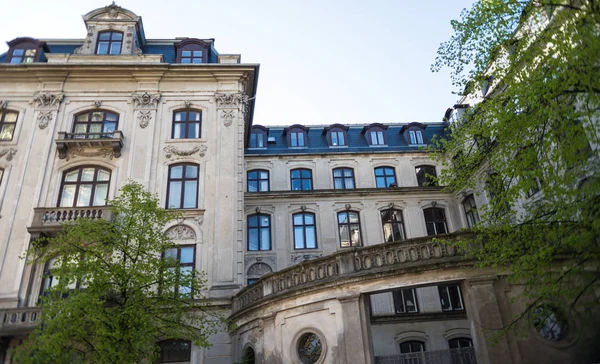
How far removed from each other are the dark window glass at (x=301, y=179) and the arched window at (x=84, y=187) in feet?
40.8

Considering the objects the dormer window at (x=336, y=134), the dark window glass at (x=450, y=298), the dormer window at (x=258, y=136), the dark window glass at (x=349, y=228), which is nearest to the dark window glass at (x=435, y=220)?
the dark window glass at (x=450, y=298)

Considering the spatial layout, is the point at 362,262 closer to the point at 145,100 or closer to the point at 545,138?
the point at 545,138

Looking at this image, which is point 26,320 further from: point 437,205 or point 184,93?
point 437,205

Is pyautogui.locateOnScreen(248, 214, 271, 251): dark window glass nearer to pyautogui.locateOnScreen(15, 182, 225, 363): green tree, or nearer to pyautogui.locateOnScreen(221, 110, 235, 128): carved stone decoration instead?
pyautogui.locateOnScreen(221, 110, 235, 128): carved stone decoration

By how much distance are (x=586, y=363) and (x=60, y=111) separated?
26225mm

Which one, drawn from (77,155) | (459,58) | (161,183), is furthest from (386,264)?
(77,155)

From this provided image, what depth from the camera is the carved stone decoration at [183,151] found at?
962 inches

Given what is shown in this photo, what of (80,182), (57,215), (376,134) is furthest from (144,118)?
(376,134)

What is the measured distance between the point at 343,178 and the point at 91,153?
16205 millimetres

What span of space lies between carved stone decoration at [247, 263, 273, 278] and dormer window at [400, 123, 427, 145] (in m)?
14.6

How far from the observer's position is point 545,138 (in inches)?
454

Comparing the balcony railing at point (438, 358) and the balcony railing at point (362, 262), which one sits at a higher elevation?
the balcony railing at point (362, 262)

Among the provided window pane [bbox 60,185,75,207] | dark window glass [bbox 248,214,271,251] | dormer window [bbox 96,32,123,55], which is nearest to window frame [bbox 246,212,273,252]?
dark window glass [bbox 248,214,271,251]

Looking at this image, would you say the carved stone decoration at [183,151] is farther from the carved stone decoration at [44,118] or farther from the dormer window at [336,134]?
the dormer window at [336,134]
